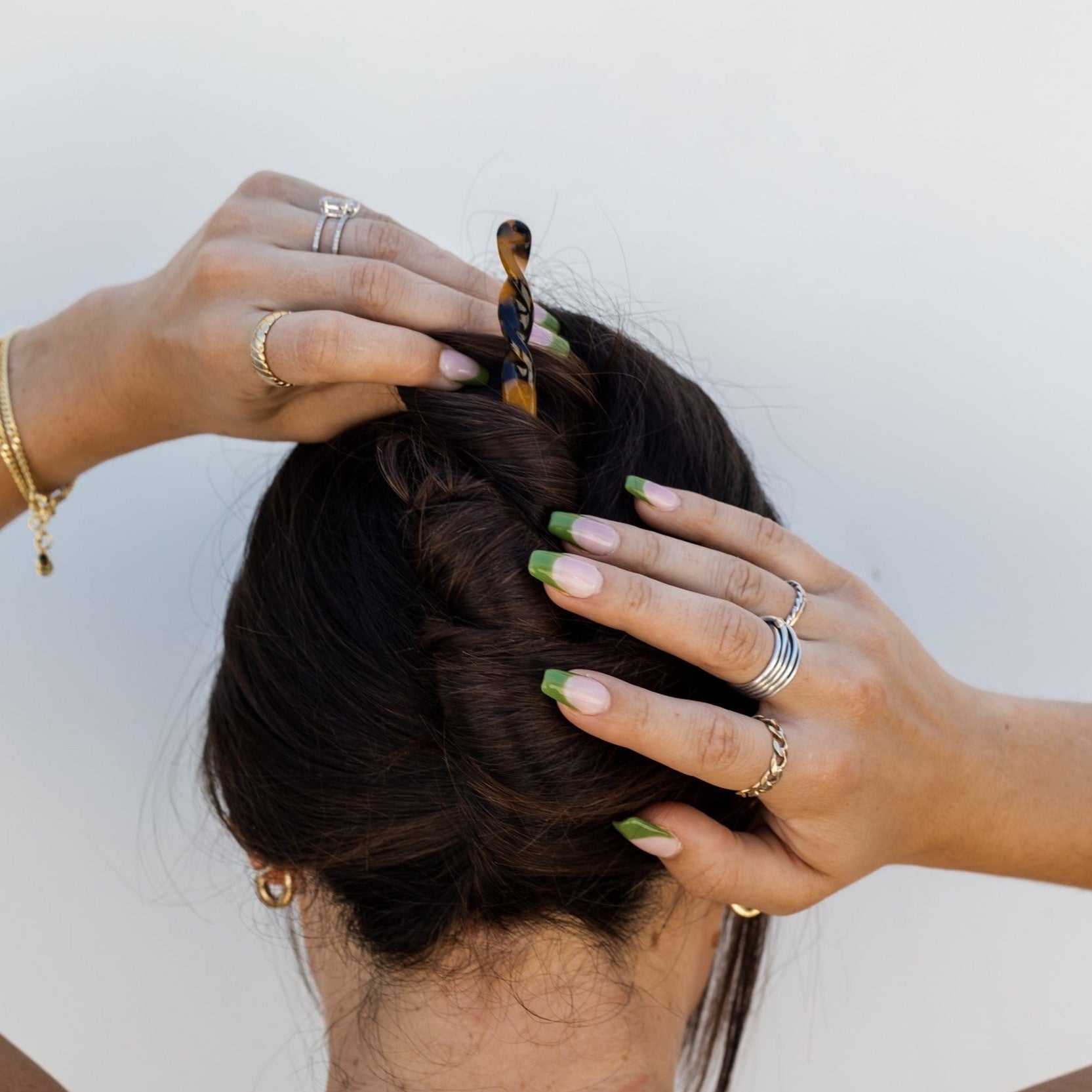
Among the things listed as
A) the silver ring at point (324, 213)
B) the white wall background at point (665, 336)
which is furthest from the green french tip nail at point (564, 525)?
the white wall background at point (665, 336)

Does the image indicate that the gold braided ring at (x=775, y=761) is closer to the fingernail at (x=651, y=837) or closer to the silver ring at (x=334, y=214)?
the fingernail at (x=651, y=837)

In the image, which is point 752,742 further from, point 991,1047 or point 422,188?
point 991,1047

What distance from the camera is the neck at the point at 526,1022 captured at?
1048mm

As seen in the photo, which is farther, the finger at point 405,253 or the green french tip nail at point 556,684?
the finger at point 405,253

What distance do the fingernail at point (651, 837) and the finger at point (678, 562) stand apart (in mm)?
223

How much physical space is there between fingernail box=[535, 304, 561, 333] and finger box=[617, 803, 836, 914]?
506 millimetres

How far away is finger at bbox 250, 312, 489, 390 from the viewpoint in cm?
104

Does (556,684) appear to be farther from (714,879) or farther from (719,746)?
(714,879)

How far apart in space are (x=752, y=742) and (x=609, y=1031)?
1.21 feet

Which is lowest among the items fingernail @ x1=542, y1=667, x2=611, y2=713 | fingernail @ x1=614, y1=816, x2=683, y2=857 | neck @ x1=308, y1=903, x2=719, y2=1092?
neck @ x1=308, y1=903, x2=719, y2=1092

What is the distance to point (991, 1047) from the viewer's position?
1.85 metres

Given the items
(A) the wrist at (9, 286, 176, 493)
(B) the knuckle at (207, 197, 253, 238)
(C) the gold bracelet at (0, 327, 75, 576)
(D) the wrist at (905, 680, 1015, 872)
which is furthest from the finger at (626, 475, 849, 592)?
(C) the gold bracelet at (0, 327, 75, 576)

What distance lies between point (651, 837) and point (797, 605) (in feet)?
0.85

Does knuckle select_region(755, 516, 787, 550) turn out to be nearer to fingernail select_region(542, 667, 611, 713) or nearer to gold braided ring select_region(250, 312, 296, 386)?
fingernail select_region(542, 667, 611, 713)
